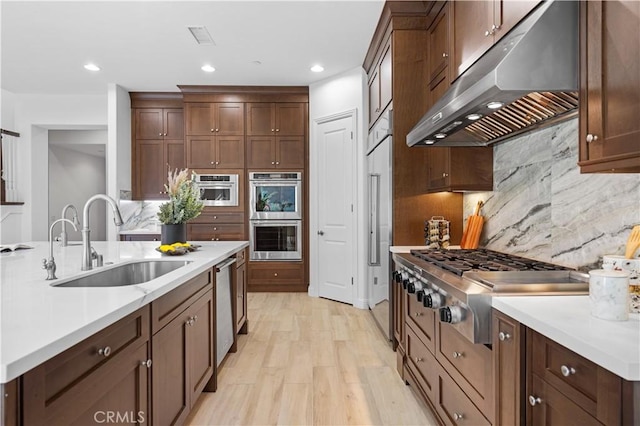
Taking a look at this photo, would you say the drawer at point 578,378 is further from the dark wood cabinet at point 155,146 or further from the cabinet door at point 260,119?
A: the dark wood cabinet at point 155,146

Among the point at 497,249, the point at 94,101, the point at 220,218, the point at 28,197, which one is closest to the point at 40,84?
the point at 94,101

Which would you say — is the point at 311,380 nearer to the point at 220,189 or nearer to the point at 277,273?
the point at 277,273

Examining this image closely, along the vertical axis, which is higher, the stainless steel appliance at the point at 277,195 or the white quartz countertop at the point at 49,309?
the stainless steel appliance at the point at 277,195

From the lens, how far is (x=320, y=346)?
3207mm

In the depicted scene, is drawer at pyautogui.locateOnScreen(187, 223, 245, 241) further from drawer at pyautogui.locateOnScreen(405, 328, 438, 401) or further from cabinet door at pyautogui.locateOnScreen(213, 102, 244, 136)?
drawer at pyautogui.locateOnScreen(405, 328, 438, 401)

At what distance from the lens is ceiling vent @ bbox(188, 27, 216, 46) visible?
12.0ft

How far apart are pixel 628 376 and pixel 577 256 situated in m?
1.10

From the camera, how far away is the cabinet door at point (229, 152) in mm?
5375

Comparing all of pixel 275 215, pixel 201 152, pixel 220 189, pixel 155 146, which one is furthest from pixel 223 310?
pixel 155 146

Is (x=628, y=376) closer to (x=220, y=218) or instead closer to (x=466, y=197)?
(x=466, y=197)

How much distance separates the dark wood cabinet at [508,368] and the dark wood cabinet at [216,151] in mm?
4577

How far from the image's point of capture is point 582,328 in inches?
38.9

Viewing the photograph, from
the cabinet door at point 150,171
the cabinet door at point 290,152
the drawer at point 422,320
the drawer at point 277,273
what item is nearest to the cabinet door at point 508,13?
the drawer at point 422,320

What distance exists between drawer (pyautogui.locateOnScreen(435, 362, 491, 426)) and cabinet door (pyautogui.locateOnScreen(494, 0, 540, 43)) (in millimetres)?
1632
